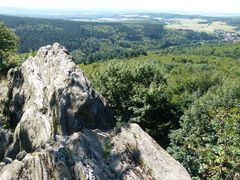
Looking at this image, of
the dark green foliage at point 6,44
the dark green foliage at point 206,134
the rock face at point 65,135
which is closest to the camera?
the dark green foliage at point 206,134

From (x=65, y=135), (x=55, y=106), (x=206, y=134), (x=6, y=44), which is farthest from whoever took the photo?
(x=6, y=44)

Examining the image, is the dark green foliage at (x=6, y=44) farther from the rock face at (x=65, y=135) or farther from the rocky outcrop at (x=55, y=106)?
the rocky outcrop at (x=55, y=106)

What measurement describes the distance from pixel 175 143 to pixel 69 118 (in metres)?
15.4

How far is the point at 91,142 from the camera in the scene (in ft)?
83.3

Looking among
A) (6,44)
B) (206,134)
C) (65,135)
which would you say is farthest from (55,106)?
(6,44)

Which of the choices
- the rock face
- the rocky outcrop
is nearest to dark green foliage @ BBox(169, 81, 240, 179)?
the rock face

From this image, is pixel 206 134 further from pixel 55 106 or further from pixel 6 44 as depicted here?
pixel 6 44

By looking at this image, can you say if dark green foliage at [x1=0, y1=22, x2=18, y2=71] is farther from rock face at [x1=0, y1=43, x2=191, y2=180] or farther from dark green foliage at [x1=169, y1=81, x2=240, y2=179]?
dark green foliage at [x1=169, y1=81, x2=240, y2=179]

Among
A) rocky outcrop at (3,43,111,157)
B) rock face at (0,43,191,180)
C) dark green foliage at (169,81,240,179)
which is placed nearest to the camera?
dark green foliage at (169,81,240,179)

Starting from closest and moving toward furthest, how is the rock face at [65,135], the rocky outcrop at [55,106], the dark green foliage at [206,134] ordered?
the dark green foliage at [206,134], the rock face at [65,135], the rocky outcrop at [55,106]

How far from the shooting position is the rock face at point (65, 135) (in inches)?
871

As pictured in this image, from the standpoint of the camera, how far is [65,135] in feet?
97.0

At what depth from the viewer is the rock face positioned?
72.6 ft

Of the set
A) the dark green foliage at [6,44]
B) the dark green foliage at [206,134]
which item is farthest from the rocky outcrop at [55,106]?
the dark green foliage at [6,44]
